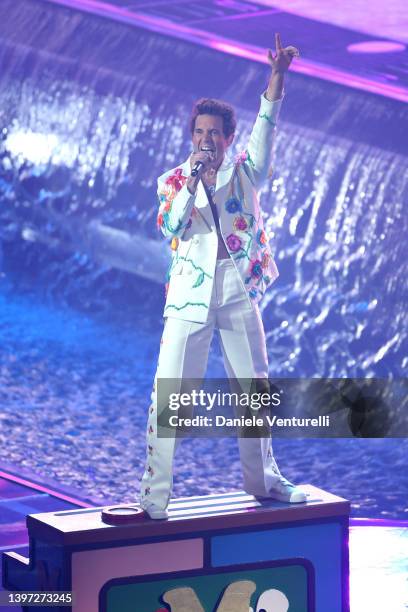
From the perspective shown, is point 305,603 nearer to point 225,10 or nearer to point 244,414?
point 244,414

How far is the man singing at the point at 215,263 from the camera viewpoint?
4.55 metres

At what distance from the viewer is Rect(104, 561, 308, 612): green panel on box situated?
14.6 ft

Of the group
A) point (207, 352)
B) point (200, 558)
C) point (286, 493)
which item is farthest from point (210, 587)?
point (207, 352)

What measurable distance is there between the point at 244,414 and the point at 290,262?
4.28m

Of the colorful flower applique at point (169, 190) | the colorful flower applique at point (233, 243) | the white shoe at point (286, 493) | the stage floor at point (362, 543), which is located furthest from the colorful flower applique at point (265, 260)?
the stage floor at point (362, 543)

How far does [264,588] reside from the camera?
4594mm

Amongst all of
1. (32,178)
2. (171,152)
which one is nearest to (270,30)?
(171,152)

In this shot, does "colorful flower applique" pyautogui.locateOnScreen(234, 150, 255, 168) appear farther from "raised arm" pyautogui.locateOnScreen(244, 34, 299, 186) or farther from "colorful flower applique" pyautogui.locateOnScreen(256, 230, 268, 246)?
"colorful flower applique" pyautogui.locateOnScreen(256, 230, 268, 246)

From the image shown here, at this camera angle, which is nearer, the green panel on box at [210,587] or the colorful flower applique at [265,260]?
the green panel on box at [210,587]

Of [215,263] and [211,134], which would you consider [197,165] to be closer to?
[211,134]

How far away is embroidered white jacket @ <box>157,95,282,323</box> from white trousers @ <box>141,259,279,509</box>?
37 mm

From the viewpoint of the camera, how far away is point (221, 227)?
459cm

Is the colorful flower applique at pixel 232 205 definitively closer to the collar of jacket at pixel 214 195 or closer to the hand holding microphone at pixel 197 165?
the collar of jacket at pixel 214 195

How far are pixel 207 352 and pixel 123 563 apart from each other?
2.25 feet
